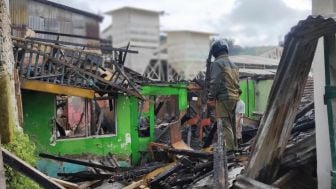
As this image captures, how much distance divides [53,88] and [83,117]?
2.41 m

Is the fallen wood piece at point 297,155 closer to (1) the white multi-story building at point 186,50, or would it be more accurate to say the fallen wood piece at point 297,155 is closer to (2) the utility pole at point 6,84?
(2) the utility pole at point 6,84

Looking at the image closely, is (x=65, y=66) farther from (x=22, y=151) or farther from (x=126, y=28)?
(x=126, y=28)

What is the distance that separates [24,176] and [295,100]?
3.02m

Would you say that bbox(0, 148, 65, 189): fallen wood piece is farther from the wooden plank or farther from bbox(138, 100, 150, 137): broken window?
bbox(138, 100, 150, 137): broken window

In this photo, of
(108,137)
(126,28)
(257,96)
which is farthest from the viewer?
(126,28)

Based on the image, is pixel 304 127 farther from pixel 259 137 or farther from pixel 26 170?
pixel 26 170

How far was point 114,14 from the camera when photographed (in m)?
34.7

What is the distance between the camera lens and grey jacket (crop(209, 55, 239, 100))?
20.7ft

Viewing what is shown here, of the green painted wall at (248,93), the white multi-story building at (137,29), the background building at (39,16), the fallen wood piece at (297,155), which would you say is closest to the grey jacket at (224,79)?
the fallen wood piece at (297,155)

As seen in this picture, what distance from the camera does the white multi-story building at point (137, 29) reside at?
111 feet

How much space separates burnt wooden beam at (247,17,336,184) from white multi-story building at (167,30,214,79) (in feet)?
101

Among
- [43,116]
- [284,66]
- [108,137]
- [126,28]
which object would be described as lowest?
[108,137]

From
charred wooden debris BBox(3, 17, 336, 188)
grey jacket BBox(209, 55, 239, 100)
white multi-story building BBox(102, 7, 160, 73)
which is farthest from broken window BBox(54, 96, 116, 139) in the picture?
white multi-story building BBox(102, 7, 160, 73)

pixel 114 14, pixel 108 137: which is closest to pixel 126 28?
pixel 114 14
